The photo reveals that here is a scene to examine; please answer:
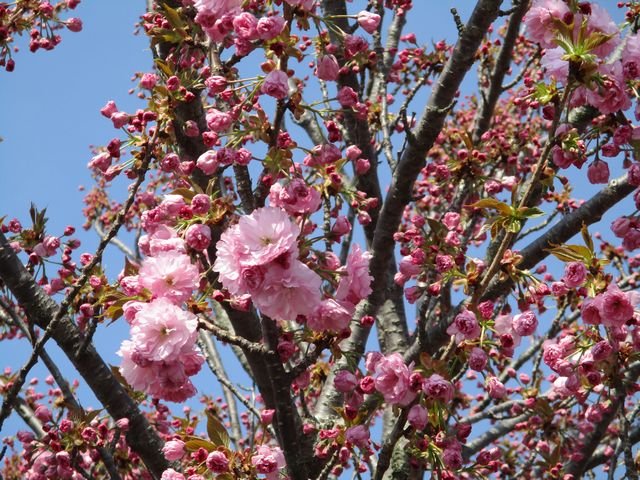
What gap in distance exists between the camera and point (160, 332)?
1879 mm

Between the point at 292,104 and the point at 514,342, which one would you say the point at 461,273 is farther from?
the point at 292,104

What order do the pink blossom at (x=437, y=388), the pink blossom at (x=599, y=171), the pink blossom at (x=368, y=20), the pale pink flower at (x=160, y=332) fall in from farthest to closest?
1. the pink blossom at (x=599, y=171)
2. the pink blossom at (x=368, y=20)
3. the pink blossom at (x=437, y=388)
4. the pale pink flower at (x=160, y=332)

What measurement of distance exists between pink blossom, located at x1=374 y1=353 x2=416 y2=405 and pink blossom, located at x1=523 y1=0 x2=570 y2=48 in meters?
1.19

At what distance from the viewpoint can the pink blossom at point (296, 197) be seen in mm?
2059

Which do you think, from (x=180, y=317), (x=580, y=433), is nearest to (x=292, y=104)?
(x=180, y=317)

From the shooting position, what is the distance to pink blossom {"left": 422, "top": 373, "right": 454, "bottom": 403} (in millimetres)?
2029

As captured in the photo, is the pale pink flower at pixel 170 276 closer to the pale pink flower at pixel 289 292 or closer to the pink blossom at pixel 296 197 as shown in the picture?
the pale pink flower at pixel 289 292

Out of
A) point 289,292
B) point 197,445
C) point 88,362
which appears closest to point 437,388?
point 289,292

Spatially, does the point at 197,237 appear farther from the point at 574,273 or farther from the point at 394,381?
the point at 574,273

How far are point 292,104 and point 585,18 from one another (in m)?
0.95

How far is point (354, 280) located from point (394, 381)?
350mm

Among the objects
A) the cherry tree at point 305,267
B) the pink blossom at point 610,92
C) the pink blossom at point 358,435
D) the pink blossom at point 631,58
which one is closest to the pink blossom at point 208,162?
the cherry tree at point 305,267

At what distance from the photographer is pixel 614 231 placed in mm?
2551

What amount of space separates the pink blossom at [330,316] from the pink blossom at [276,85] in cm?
65
